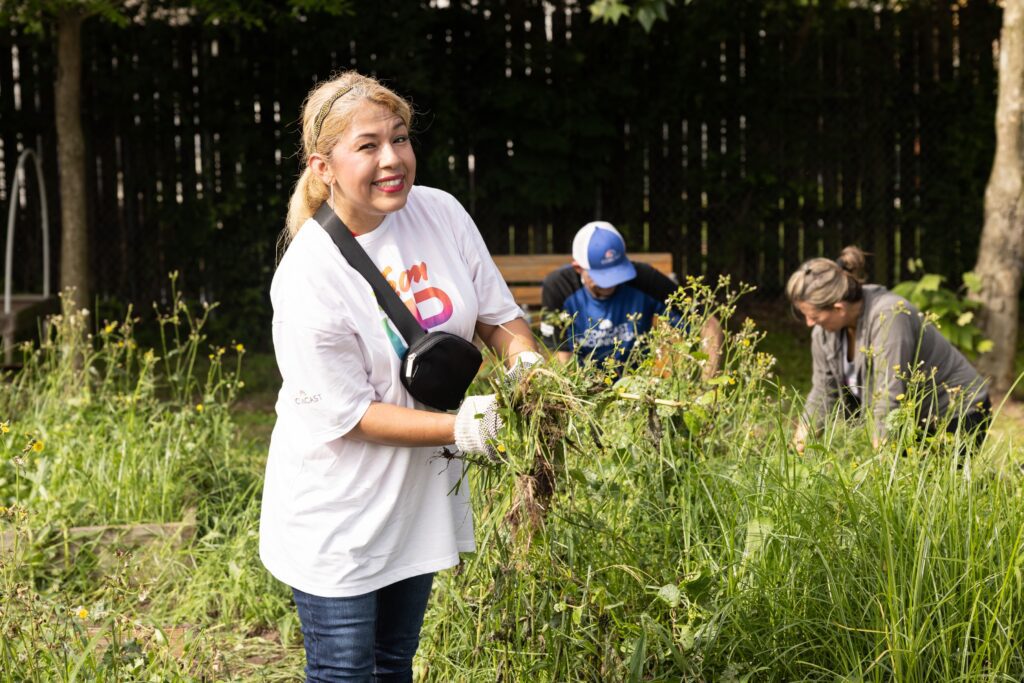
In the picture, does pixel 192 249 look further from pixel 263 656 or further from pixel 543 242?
pixel 263 656

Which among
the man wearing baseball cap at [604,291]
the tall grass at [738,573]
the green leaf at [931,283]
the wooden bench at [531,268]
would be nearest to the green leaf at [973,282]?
the green leaf at [931,283]

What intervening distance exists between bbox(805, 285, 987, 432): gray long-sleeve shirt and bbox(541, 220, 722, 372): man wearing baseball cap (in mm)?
776

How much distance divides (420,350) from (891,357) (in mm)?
2298

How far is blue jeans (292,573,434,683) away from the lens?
244 cm

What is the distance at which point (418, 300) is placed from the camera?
7.97ft

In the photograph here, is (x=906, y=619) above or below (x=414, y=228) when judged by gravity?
below

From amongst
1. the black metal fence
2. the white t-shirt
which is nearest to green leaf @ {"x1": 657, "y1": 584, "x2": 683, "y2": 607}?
the white t-shirt

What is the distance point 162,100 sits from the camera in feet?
30.4

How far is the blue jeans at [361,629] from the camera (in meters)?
2.44

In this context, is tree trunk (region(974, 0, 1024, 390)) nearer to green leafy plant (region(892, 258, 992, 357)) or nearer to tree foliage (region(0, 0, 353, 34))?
green leafy plant (region(892, 258, 992, 357))

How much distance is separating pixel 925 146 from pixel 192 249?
601 cm

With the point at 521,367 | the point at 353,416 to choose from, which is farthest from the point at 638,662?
the point at 353,416

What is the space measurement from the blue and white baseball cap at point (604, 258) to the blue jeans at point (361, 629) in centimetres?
253

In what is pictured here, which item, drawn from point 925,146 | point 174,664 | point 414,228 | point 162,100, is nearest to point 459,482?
point 414,228
